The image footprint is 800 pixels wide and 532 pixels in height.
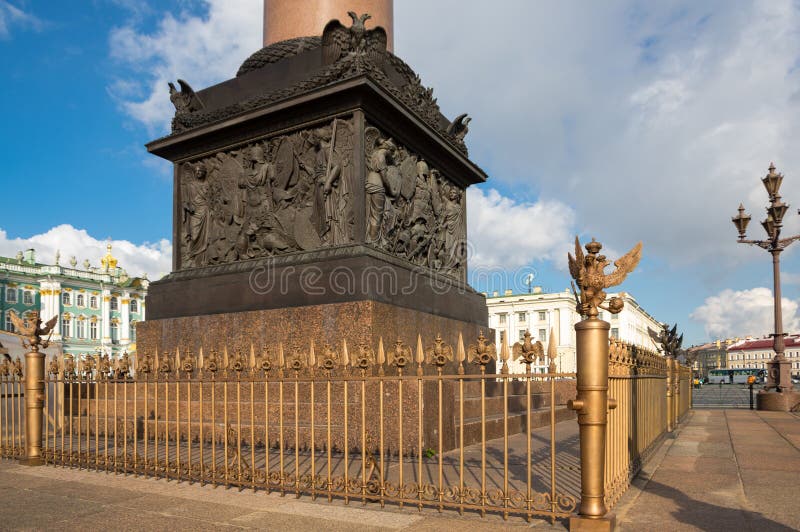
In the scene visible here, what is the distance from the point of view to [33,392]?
9.81 metres

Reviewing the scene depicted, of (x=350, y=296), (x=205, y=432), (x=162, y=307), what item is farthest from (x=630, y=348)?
(x=162, y=307)

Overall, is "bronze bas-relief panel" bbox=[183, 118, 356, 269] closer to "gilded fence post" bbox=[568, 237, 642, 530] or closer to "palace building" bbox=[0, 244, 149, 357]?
"gilded fence post" bbox=[568, 237, 642, 530]

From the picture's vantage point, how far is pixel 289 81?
13320mm

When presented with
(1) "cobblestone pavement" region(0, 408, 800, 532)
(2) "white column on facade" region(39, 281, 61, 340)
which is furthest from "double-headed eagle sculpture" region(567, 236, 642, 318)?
(2) "white column on facade" region(39, 281, 61, 340)

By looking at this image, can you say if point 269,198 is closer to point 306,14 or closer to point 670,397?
point 306,14

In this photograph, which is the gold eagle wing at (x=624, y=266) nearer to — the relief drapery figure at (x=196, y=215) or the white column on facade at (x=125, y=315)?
the relief drapery figure at (x=196, y=215)

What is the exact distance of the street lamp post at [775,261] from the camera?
74.7 feet

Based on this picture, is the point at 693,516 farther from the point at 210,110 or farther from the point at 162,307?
the point at 210,110

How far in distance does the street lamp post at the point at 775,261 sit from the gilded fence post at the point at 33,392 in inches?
874

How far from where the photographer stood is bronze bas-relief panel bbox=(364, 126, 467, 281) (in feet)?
40.1

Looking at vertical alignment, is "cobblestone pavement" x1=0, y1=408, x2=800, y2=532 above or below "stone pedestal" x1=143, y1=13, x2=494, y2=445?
below

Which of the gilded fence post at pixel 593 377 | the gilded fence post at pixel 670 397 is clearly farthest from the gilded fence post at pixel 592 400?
the gilded fence post at pixel 670 397

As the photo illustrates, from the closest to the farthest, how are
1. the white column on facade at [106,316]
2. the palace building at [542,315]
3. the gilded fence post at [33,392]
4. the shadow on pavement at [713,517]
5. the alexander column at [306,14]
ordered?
the shadow on pavement at [713,517] < the gilded fence post at [33,392] < the alexander column at [306,14] < the white column on facade at [106,316] < the palace building at [542,315]

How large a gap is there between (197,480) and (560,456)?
15.8 feet
